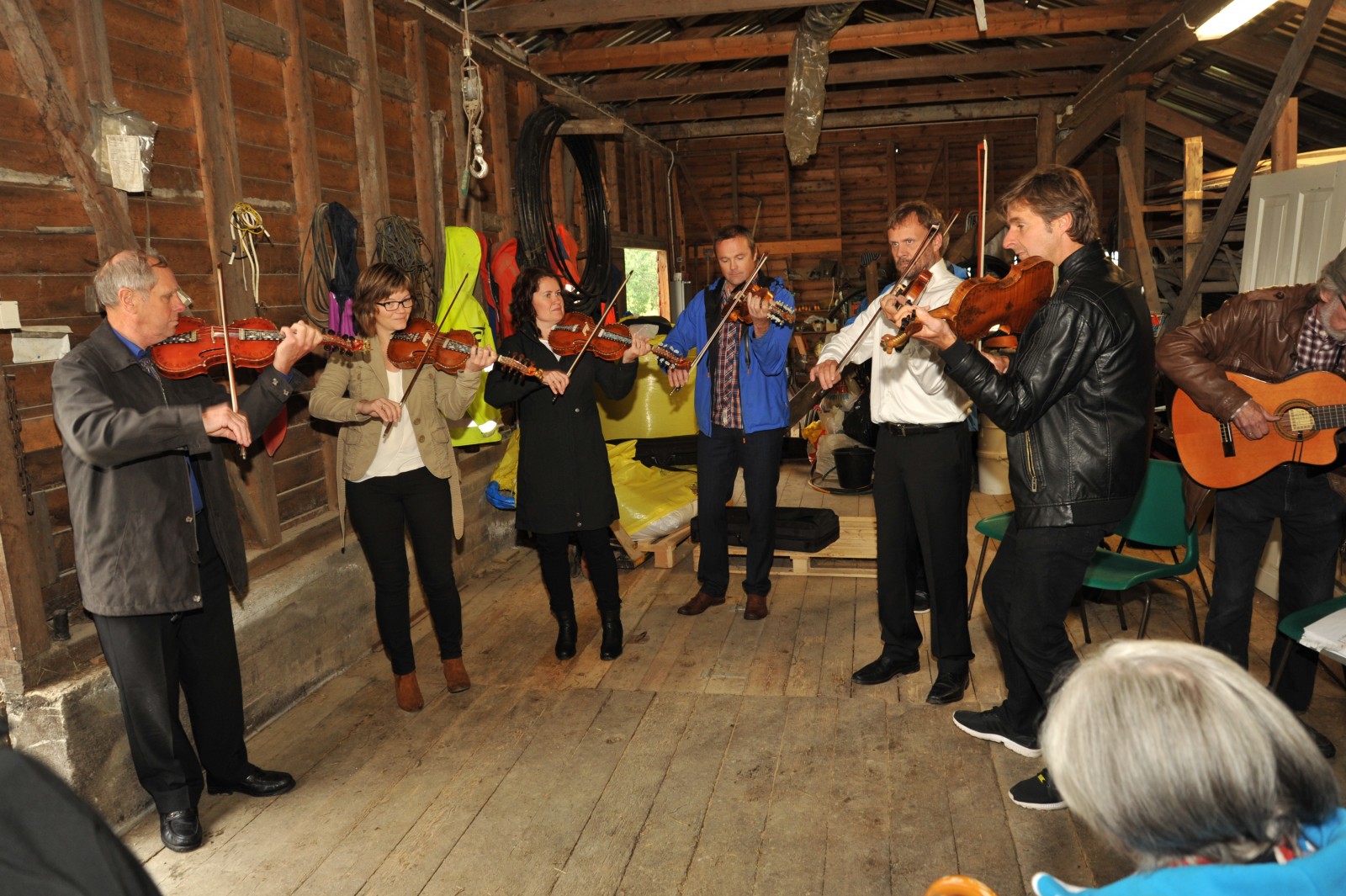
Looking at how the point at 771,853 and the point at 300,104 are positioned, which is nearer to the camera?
the point at 771,853

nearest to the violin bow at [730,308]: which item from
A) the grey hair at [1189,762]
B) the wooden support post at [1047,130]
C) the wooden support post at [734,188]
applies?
the grey hair at [1189,762]

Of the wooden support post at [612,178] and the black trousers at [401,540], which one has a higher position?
the wooden support post at [612,178]

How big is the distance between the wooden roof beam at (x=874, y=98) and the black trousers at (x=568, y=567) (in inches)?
247

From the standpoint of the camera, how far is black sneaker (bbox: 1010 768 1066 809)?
106 inches

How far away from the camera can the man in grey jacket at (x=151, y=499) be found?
2506mm

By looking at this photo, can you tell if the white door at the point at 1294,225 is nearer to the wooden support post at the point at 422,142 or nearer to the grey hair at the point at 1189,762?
the grey hair at the point at 1189,762

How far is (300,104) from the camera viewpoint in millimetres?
3926

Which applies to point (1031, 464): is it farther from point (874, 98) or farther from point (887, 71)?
point (874, 98)

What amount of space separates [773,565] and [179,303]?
3261mm

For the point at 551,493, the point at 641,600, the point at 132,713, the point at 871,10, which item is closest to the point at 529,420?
the point at 551,493

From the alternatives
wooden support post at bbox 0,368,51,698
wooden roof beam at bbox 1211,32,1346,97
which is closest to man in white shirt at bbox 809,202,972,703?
wooden support post at bbox 0,368,51,698

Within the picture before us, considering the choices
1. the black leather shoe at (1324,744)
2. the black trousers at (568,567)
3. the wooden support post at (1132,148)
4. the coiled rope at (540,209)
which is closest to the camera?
the black leather shoe at (1324,744)

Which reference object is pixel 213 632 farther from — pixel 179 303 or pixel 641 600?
pixel 641 600

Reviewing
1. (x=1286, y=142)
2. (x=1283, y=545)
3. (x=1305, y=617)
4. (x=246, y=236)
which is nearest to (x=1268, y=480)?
(x=1283, y=545)
